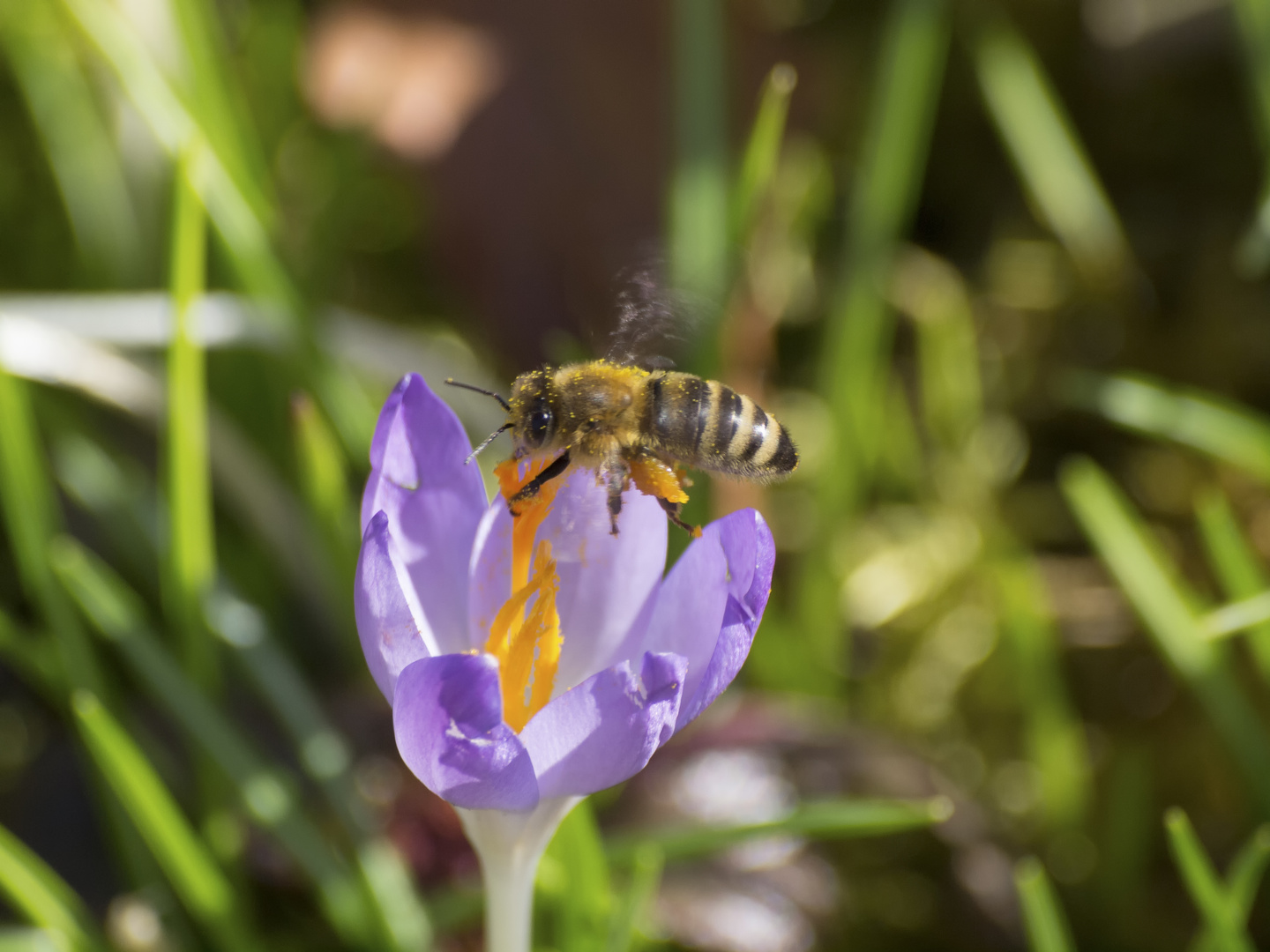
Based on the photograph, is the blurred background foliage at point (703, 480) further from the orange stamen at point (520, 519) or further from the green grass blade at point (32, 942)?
the orange stamen at point (520, 519)

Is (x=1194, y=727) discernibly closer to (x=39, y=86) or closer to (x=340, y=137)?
(x=340, y=137)

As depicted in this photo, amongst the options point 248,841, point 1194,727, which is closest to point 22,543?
point 248,841

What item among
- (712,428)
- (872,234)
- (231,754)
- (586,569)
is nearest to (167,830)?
(231,754)

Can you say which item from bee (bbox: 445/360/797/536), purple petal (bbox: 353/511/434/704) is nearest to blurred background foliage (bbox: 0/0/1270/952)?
bee (bbox: 445/360/797/536)

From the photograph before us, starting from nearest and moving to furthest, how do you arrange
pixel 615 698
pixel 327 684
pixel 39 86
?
1. pixel 615 698
2. pixel 327 684
3. pixel 39 86

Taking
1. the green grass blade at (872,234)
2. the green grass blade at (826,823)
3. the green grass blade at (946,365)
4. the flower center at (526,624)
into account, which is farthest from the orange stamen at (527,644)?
the green grass blade at (946,365)

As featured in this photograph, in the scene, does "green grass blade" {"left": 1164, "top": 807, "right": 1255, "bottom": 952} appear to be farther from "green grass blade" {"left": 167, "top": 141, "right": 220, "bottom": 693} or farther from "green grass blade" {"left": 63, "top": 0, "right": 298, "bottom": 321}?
"green grass blade" {"left": 63, "top": 0, "right": 298, "bottom": 321}
